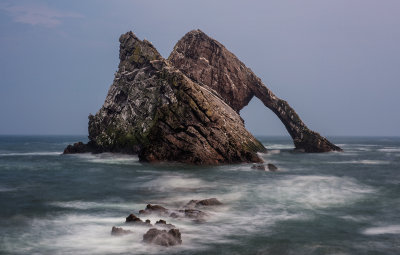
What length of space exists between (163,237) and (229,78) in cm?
5310

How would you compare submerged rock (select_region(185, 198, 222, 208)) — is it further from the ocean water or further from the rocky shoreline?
the ocean water

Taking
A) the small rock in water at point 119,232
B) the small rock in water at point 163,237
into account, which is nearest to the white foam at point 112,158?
the small rock in water at point 119,232

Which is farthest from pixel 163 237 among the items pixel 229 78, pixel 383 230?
pixel 229 78

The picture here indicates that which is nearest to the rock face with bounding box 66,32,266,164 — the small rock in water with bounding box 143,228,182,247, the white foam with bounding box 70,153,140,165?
the white foam with bounding box 70,153,140,165

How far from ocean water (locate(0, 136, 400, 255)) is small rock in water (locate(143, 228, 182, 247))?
0.23 m

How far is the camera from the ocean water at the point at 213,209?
1459 centimetres

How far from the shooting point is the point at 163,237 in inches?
562

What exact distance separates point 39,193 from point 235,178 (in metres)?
15.0

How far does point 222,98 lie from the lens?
2537 inches

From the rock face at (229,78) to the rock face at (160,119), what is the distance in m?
3.60

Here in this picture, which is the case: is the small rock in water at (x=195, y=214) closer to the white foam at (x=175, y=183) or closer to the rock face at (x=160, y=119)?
the white foam at (x=175, y=183)

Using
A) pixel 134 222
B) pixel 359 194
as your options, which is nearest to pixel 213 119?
pixel 359 194

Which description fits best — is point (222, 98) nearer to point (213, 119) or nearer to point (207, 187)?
point (213, 119)

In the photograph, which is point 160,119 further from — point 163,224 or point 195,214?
point 163,224
